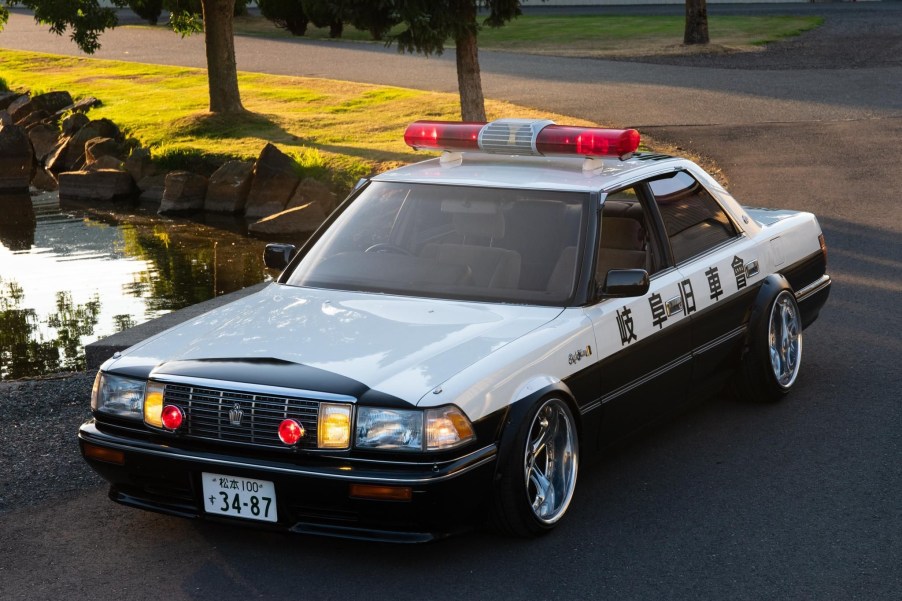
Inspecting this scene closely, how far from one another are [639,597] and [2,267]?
455 inches

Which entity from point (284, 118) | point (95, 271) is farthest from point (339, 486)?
point (284, 118)

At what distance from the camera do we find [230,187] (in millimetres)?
18203

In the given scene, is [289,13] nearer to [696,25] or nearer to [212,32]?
[696,25]

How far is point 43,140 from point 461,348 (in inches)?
893

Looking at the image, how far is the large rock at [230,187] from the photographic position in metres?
18.0

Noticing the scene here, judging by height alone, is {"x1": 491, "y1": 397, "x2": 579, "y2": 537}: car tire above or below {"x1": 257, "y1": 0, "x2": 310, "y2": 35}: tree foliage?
below

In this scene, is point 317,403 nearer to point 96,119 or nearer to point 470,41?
point 470,41

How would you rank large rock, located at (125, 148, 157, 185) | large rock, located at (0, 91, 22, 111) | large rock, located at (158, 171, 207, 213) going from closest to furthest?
large rock, located at (158, 171, 207, 213)
large rock, located at (125, 148, 157, 185)
large rock, located at (0, 91, 22, 111)

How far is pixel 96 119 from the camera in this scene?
2434 centimetres

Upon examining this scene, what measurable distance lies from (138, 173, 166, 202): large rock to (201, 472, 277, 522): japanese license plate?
1531 centimetres

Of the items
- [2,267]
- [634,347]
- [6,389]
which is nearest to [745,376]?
[634,347]

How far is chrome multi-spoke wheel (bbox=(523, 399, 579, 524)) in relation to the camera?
5.25 m

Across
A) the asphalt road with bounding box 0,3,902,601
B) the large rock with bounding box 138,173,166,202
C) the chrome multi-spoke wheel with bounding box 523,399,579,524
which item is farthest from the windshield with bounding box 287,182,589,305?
the large rock with bounding box 138,173,166,202

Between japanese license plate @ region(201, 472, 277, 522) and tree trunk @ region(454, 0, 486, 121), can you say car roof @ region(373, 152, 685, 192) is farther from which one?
tree trunk @ region(454, 0, 486, 121)
